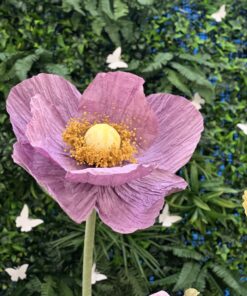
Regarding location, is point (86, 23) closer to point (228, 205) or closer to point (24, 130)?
point (228, 205)

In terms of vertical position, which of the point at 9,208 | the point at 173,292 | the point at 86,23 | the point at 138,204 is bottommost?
the point at 173,292

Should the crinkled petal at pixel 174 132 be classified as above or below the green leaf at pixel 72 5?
above

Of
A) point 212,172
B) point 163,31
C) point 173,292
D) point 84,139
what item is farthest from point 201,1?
point 84,139

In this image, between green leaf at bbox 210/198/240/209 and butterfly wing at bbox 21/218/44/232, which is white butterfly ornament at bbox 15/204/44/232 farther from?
green leaf at bbox 210/198/240/209

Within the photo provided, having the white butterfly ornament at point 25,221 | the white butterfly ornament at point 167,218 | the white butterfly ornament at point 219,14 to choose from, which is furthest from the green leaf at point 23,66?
the white butterfly ornament at point 219,14

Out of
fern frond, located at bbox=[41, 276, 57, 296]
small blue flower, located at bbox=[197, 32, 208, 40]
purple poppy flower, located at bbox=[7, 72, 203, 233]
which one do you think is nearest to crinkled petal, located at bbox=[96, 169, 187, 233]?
purple poppy flower, located at bbox=[7, 72, 203, 233]

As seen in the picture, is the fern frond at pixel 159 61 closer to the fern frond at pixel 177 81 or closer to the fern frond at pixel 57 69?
the fern frond at pixel 177 81
